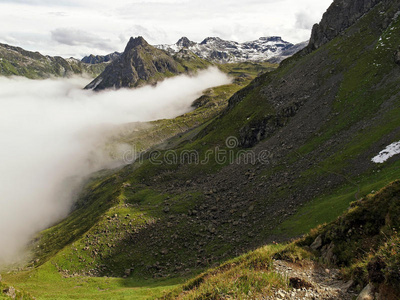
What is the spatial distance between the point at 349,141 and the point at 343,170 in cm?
1166

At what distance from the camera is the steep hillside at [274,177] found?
49.1 metres

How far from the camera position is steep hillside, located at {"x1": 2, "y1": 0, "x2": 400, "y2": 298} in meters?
49.1

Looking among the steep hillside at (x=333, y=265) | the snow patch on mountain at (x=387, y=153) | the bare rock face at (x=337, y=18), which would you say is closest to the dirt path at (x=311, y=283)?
the steep hillside at (x=333, y=265)

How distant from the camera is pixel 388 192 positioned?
69.2ft

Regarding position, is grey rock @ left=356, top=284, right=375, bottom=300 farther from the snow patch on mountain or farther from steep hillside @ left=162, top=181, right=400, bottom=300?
the snow patch on mountain

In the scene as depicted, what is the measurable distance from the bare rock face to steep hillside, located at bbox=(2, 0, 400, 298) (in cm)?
435

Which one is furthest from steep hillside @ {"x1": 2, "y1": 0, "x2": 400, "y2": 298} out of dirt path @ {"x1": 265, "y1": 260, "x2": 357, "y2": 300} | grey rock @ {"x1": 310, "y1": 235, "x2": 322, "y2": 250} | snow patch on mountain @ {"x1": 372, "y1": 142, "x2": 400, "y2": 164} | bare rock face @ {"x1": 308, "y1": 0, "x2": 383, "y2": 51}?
dirt path @ {"x1": 265, "y1": 260, "x2": 357, "y2": 300}

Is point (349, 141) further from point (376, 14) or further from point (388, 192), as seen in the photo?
point (376, 14)

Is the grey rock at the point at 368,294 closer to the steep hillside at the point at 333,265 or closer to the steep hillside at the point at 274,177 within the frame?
the steep hillside at the point at 333,265

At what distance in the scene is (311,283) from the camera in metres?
16.2

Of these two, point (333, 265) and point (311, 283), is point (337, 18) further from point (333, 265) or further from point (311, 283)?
point (311, 283)

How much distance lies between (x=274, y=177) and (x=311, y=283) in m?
50.2

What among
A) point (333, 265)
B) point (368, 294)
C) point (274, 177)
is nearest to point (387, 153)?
point (274, 177)

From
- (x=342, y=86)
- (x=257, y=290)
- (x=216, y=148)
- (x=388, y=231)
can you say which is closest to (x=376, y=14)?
(x=342, y=86)
